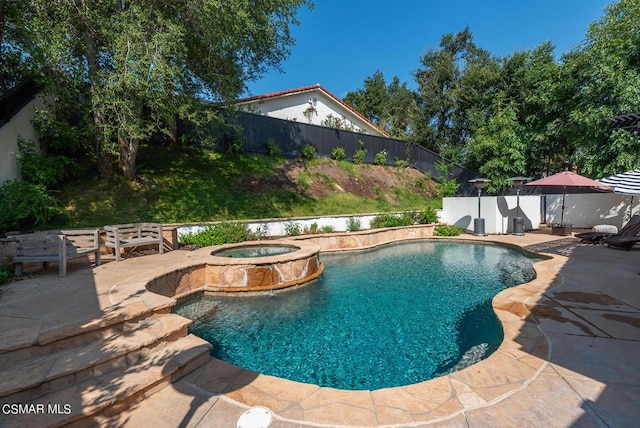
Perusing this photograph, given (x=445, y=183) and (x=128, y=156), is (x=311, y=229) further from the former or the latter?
(x=445, y=183)

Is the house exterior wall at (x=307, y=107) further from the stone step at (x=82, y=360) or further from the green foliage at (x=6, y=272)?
the stone step at (x=82, y=360)

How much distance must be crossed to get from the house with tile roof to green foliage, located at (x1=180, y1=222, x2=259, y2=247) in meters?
11.3

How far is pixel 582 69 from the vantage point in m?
13.8

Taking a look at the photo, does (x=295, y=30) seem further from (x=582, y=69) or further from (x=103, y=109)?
(x=582, y=69)

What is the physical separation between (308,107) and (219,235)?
14879 mm

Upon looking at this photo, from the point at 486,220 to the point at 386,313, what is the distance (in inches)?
424

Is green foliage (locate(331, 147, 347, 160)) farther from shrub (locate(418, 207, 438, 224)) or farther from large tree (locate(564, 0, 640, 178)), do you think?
large tree (locate(564, 0, 640, 178))

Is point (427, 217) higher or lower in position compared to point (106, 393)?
higher

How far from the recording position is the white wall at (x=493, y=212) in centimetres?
1305

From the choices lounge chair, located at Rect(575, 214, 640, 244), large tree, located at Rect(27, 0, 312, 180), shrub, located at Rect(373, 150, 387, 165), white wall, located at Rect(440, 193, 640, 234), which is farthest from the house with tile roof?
lounge chair, located at Rect(575, 214, 640, 244)

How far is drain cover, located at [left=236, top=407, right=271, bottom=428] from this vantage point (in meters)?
2.19

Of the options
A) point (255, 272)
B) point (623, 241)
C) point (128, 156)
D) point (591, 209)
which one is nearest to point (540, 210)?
point (591, 209)

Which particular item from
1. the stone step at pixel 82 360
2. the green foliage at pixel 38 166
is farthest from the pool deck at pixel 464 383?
the green foliage at pixel 38 166

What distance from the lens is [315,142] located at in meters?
16.5
